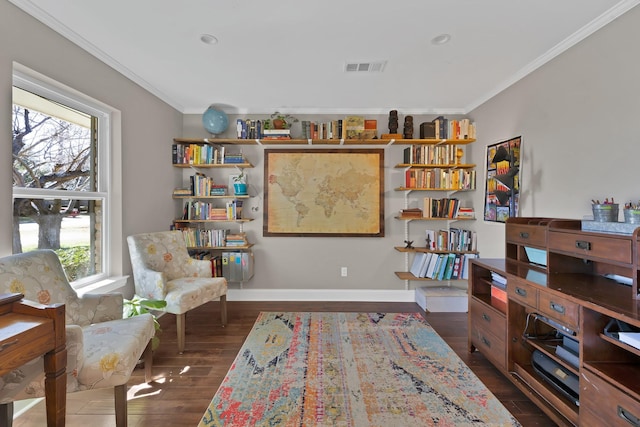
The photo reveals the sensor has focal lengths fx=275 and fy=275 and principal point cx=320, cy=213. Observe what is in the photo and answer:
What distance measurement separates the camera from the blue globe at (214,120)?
10.7 ft

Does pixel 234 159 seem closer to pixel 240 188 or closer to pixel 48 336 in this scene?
pixel 240 188

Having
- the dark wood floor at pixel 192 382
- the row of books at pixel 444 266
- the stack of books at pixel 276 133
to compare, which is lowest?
the dark wood floor at pixel 192 382

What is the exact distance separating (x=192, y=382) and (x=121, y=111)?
7.76 ft

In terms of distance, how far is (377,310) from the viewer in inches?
125

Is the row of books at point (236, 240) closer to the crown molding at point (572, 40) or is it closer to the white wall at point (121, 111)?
the white wall at point (121, 111)

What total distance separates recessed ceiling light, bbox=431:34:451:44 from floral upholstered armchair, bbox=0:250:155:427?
109 inches

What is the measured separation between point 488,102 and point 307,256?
271 centimetres

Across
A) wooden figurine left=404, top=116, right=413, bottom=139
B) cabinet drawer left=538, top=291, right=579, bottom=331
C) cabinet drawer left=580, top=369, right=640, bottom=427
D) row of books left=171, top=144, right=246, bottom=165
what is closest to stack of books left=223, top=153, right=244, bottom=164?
row of books left=171, top=144, right=246, bottom=165

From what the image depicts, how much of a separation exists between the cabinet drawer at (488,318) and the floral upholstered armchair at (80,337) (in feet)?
7.38

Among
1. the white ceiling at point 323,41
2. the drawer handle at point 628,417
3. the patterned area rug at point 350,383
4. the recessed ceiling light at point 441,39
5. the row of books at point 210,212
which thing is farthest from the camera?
the row of books at point 210,212

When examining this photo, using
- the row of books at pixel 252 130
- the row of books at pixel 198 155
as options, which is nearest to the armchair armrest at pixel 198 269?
the row of books at pixel 198 155


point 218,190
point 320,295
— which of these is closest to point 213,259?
point 218,190

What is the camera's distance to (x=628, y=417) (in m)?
1.08

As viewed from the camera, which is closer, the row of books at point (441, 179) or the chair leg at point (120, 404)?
the chair leg at point (120, 404)
